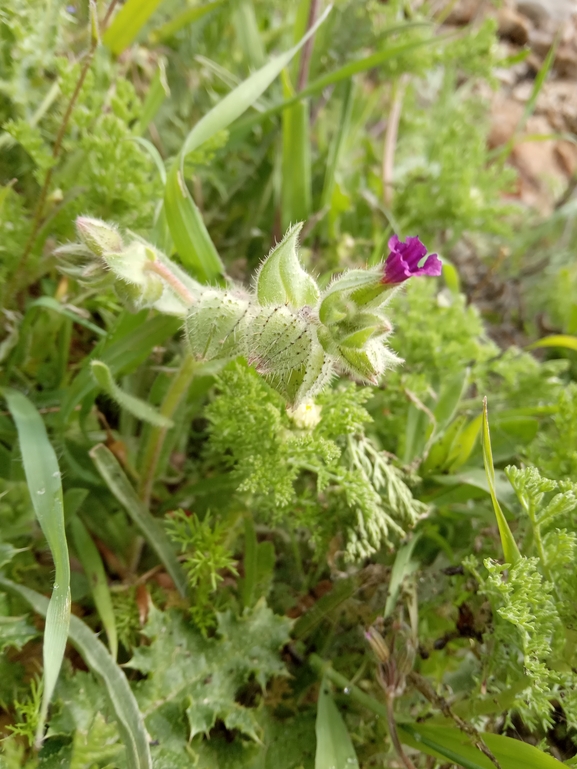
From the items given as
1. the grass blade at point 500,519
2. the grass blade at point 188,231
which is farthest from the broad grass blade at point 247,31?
the grass blade at point 500,519

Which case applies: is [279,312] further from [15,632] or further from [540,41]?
[540,41]

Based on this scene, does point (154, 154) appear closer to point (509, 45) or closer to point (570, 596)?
point (570, 596)

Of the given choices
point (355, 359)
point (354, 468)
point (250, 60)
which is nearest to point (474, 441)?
point (354, 468)

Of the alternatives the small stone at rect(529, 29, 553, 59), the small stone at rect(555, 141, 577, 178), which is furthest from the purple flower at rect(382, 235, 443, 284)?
the small stone at rect(529, 29, 553, 59)

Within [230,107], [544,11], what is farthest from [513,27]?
[230,107]

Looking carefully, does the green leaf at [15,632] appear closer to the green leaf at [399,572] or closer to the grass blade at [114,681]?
the grass blade at [114,681]

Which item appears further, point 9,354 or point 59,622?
point 9,354
